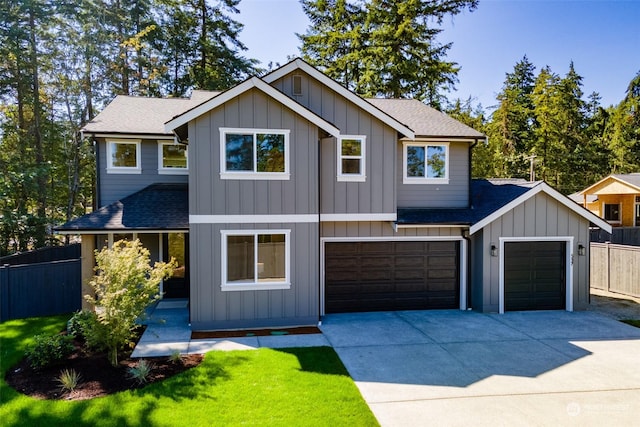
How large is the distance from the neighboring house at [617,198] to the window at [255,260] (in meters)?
25.4

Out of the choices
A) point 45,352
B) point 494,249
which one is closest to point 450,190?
point 494,249

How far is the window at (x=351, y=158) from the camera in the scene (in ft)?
35.7

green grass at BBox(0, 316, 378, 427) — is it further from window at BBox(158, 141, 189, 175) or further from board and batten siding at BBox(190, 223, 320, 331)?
window at BBox(158, 141, 189, 175)

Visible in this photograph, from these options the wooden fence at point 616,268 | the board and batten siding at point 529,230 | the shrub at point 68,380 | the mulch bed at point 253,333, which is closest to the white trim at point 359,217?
the board and batten siding at point 529,230

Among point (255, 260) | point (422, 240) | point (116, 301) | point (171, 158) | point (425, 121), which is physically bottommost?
point (116, 301)

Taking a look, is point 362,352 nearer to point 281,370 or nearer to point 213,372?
point 281,370

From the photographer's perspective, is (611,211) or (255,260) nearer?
(255,260)

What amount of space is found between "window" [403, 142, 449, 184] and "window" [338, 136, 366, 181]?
199 cm

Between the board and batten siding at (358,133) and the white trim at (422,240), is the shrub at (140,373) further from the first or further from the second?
the board and batten siding at (358,133)

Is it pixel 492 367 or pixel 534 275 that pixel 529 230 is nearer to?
pixel 534 275

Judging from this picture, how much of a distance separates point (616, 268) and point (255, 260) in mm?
13061

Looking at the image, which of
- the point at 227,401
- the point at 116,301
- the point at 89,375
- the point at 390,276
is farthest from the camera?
the point at 390,276

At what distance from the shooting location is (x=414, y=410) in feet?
18.7

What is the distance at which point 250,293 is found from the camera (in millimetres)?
9648
